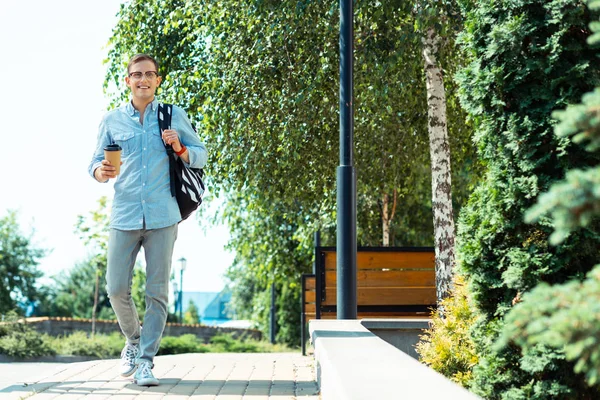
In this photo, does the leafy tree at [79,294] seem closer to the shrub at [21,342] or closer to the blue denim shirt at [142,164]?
the shrub at [21,342]

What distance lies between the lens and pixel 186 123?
661 cm

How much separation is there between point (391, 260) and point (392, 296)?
1.54ft

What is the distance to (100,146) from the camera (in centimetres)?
655

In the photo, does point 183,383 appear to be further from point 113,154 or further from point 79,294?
point 79,294

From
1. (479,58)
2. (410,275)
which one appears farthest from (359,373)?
(410,275)

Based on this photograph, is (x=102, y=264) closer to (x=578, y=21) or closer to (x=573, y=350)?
(x=578, y=21)

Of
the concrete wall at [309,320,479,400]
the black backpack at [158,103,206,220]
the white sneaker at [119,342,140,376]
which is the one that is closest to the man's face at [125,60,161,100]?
the black backpack at [158,103,206,220]

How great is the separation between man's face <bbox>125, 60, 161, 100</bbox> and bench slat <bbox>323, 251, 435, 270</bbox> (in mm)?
4977

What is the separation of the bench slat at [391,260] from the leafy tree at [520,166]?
225 inches

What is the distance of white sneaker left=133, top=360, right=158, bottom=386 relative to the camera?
242 inches

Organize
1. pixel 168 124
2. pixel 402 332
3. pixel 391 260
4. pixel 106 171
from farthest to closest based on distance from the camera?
pixel 391 260 → pixel 402 332 → pixel 168 124 → pixel 106 171

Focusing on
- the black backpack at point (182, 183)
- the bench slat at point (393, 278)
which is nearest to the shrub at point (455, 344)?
the black backpack at point (182, 183)

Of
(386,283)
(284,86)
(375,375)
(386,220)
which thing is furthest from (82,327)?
(375,375)

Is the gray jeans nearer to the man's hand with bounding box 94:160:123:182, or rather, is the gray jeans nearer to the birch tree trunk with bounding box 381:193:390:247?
the man's hand with bounding box 94:160:123:182
